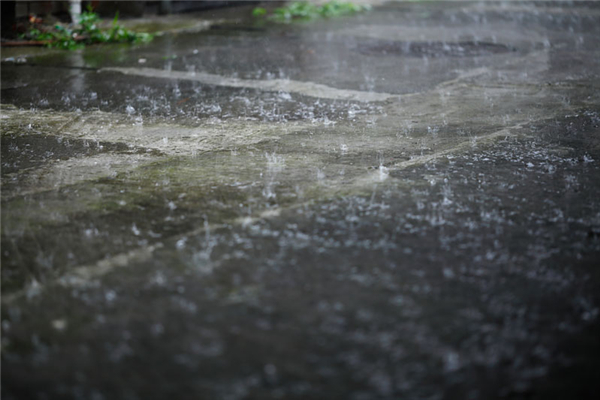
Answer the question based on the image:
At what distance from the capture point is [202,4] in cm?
1190

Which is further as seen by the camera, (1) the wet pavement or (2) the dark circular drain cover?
(2) the dark circular drain cover

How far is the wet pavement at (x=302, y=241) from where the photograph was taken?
5.57ft

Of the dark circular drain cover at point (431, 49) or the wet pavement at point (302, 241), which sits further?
the dark circular drain cover at point (431, 49)

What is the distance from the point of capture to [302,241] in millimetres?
2455

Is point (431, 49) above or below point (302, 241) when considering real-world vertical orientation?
above

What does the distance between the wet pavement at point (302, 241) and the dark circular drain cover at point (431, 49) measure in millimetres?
1825

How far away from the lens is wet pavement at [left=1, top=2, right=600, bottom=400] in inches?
66.9

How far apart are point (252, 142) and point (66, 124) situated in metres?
1.41

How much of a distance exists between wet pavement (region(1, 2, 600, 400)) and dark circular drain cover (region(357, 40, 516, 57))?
1.82 meters

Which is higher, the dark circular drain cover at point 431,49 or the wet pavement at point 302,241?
the dark circular drain cover at point 431,49

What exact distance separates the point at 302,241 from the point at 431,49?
223 inches

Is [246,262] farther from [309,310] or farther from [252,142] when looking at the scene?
[252,142]

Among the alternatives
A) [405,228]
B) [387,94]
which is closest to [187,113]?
[387,94]

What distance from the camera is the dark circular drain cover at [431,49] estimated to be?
717cm
